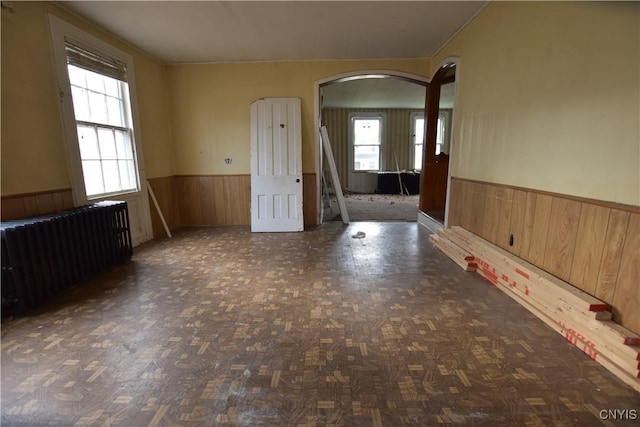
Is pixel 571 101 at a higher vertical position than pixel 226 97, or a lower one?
lower

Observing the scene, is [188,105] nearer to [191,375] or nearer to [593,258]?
[191,375]

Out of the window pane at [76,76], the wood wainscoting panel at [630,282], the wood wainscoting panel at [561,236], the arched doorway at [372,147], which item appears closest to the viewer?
the wood wainscoting panel at [630,282]

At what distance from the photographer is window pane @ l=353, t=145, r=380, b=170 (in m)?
10.7

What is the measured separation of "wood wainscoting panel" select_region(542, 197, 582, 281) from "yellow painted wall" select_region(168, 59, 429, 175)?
3.72 metres

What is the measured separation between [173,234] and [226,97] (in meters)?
2.56

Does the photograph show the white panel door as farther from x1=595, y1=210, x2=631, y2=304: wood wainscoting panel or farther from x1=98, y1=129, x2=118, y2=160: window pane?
x1=595, y1=210, x2=631, y2=304: wood wainscoting panel

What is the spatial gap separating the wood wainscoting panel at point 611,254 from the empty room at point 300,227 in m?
0.01

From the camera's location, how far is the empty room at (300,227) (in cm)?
166

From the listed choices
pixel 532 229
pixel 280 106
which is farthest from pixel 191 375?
pixel 280 106

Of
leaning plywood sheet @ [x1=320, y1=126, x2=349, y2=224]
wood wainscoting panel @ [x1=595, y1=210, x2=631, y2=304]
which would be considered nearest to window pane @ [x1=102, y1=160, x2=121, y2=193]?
leaning plywood sheet @ [x1=320, y1=126, x2=349, y2=224]

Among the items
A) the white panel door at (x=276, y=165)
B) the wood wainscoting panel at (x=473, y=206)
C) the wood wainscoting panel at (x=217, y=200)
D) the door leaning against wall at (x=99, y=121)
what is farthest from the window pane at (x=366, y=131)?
the door leaning against wall at (x=99, y=121)

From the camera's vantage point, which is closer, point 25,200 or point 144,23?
point 25,200

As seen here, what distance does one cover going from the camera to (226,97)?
5.27 meters

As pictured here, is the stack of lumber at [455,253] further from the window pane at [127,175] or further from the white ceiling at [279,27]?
the window pane at [127,175]
